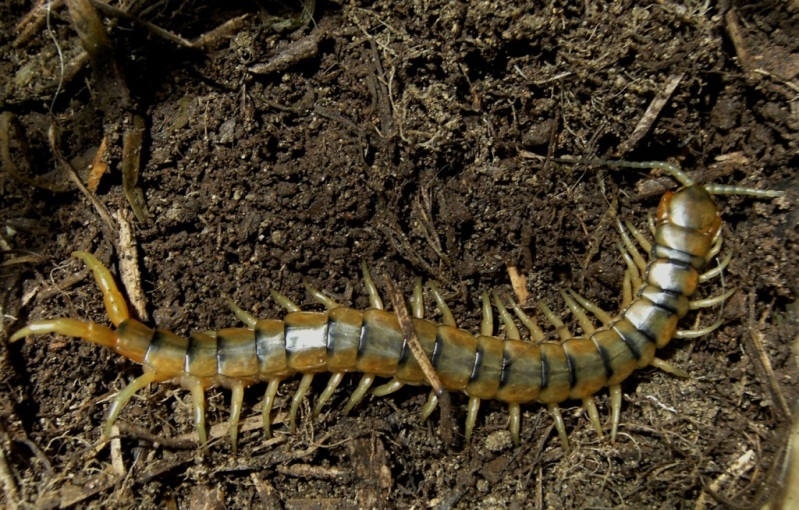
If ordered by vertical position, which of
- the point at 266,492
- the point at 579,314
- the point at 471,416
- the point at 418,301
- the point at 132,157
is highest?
the point at 132,157

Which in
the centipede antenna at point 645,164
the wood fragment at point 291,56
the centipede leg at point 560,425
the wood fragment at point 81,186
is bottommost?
the centipede leg at point 560,425

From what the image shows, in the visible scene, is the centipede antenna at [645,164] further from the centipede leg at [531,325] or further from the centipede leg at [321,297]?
the centipede leg at [321,297]

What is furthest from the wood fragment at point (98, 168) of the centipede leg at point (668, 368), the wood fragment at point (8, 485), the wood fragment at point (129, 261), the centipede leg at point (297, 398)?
the centipede leg at point (668, 368)

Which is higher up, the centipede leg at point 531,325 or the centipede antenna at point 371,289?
the centipede antenna at point 371,289

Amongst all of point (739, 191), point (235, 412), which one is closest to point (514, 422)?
point (235, 412)

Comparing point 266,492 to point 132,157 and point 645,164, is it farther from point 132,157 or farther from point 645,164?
point 645,164

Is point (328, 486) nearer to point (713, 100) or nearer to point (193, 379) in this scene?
point (193, 379)

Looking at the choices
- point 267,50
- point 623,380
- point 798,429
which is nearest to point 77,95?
point 267,50
